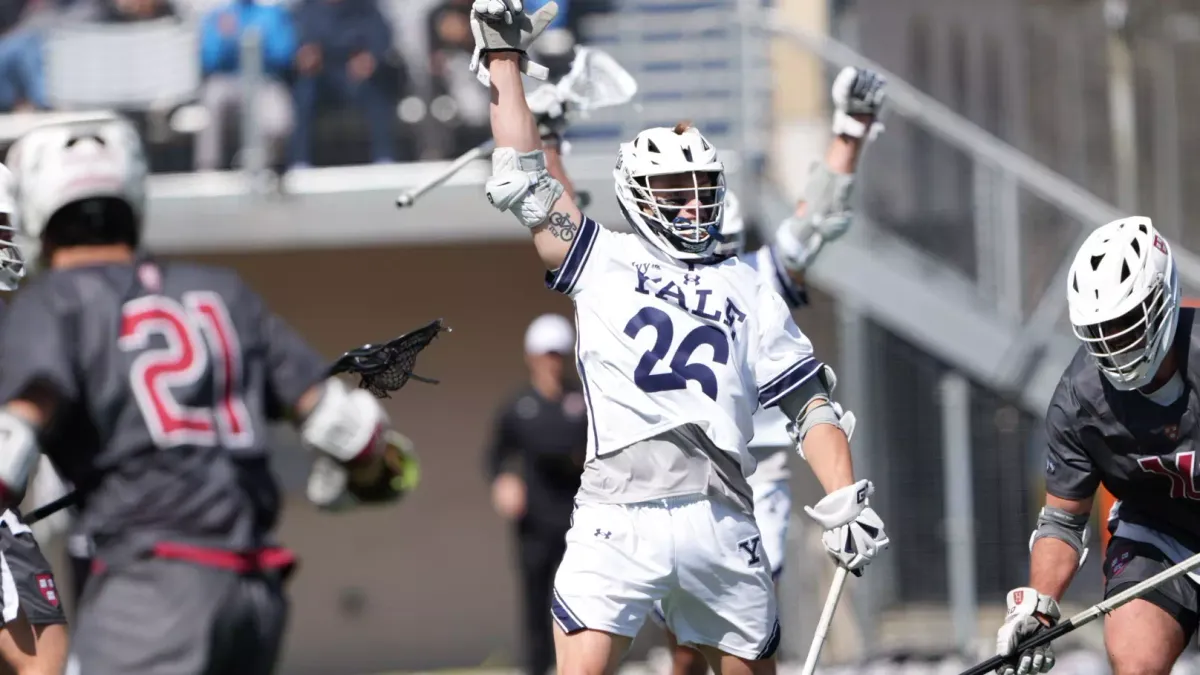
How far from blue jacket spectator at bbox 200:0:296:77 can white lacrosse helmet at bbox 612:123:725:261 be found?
722 cm

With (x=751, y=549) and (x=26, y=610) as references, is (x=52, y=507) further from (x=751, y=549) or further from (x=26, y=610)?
(x=751, y=549)

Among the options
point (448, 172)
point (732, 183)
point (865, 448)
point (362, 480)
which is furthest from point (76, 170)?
point (865, 448)

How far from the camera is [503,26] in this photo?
19.8 ft

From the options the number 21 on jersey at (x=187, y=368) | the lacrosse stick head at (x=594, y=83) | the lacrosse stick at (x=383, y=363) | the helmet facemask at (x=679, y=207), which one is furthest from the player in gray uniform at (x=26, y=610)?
the lacrosse stick head at (x=594, y=83)

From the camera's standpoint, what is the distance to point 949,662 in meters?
10.8

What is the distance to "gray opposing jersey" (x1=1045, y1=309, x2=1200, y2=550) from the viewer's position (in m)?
5.90

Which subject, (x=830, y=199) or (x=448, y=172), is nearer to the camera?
(x=448, y=172)

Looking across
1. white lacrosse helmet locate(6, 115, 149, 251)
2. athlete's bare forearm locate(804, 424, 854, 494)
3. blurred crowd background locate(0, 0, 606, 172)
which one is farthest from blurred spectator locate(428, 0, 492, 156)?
white lacrosse helmet locate(6, 115, 149, 251)

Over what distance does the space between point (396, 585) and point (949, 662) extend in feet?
14.7

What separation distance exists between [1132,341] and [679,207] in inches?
52.0

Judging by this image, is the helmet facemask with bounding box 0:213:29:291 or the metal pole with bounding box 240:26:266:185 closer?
the helmet facemask with bounding box 0:213:29:291

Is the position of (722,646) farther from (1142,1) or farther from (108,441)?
(1142,1)

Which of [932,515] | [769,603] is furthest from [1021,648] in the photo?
[932,515]

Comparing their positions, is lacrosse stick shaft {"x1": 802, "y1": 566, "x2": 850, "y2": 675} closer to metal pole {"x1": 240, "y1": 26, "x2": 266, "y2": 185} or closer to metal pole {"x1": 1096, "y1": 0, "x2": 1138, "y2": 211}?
metal pole {"x1": 1096, "y1": 0, "x2": 1138, "y2": 211}
